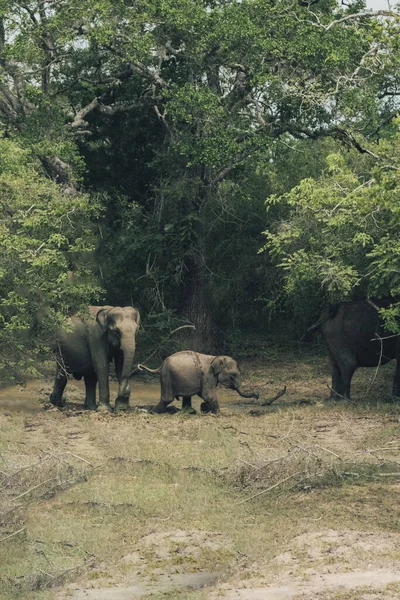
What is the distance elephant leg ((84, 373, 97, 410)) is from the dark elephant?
155 inches

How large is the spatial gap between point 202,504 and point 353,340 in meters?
7.92

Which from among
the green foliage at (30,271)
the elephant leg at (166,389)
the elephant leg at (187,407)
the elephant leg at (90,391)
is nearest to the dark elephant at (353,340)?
the elephant leg at (187,407)

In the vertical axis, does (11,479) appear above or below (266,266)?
below

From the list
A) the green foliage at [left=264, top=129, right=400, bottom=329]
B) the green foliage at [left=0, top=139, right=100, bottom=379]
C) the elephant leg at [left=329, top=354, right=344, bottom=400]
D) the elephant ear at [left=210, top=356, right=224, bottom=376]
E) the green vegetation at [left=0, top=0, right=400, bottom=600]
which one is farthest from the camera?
the elephant leg at [left=329, top=354, right=344, bottom=400]

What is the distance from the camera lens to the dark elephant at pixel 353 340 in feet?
63.6

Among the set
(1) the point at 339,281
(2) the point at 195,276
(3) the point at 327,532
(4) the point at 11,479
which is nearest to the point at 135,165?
(2) the point at 195,276

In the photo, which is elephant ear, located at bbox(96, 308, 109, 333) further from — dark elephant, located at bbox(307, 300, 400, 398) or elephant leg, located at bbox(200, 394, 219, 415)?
dark elephant, located at bbox(307, 300, 400, 398)

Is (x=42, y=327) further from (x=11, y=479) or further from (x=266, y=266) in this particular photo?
(x=266, y=266)

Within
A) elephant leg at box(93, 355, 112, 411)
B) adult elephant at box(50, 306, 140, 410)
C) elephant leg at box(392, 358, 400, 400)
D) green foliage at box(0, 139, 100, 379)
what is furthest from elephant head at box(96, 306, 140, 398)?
elephant leg at box(392, 358, 400, 400)

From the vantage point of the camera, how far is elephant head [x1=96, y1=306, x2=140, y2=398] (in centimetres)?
1858

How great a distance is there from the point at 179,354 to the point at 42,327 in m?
2.39

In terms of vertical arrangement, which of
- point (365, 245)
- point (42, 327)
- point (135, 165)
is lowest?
point (42, 327)

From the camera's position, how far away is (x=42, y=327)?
18844 millimetres

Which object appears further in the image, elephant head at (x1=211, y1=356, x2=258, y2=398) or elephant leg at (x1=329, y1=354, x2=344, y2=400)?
elephant leg at (x1=329, y1=354, x2=344, y2=400)
